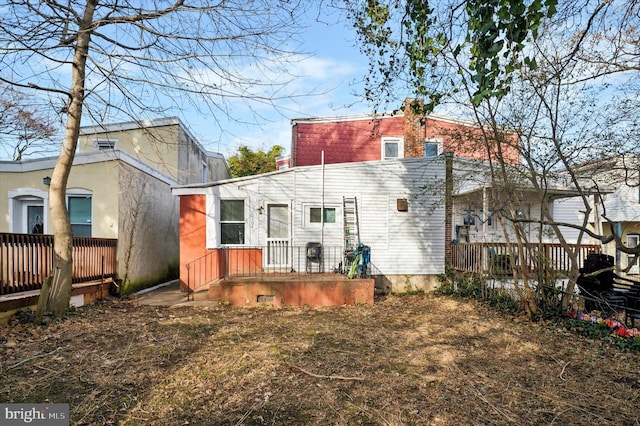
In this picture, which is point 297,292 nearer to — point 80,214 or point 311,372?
point 311,372

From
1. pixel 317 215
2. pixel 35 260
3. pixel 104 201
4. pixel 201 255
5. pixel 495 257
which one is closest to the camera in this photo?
pixel 35 260

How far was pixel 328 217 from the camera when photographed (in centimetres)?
1065

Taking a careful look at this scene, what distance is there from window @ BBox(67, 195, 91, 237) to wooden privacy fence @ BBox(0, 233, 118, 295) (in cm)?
111

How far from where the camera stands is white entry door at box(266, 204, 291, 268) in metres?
10.3

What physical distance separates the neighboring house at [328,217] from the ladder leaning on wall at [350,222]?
0.04m

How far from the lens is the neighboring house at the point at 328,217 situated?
10195 mm

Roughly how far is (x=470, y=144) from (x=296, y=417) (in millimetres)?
7779

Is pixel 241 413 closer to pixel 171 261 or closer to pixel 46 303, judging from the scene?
pixel 46 303

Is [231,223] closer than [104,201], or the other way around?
[104,201]

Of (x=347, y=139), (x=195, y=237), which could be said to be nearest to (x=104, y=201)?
(x=195, y=237)

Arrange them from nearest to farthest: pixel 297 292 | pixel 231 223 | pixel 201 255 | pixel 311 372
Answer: pixel 311 372 < pixel 297 292 < pixel 201 255 < pixel 231 223

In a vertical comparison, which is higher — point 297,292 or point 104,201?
point 104,201

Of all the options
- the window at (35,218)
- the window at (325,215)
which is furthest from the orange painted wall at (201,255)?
the window at (35,218)

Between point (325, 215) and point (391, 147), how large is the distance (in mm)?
5889
